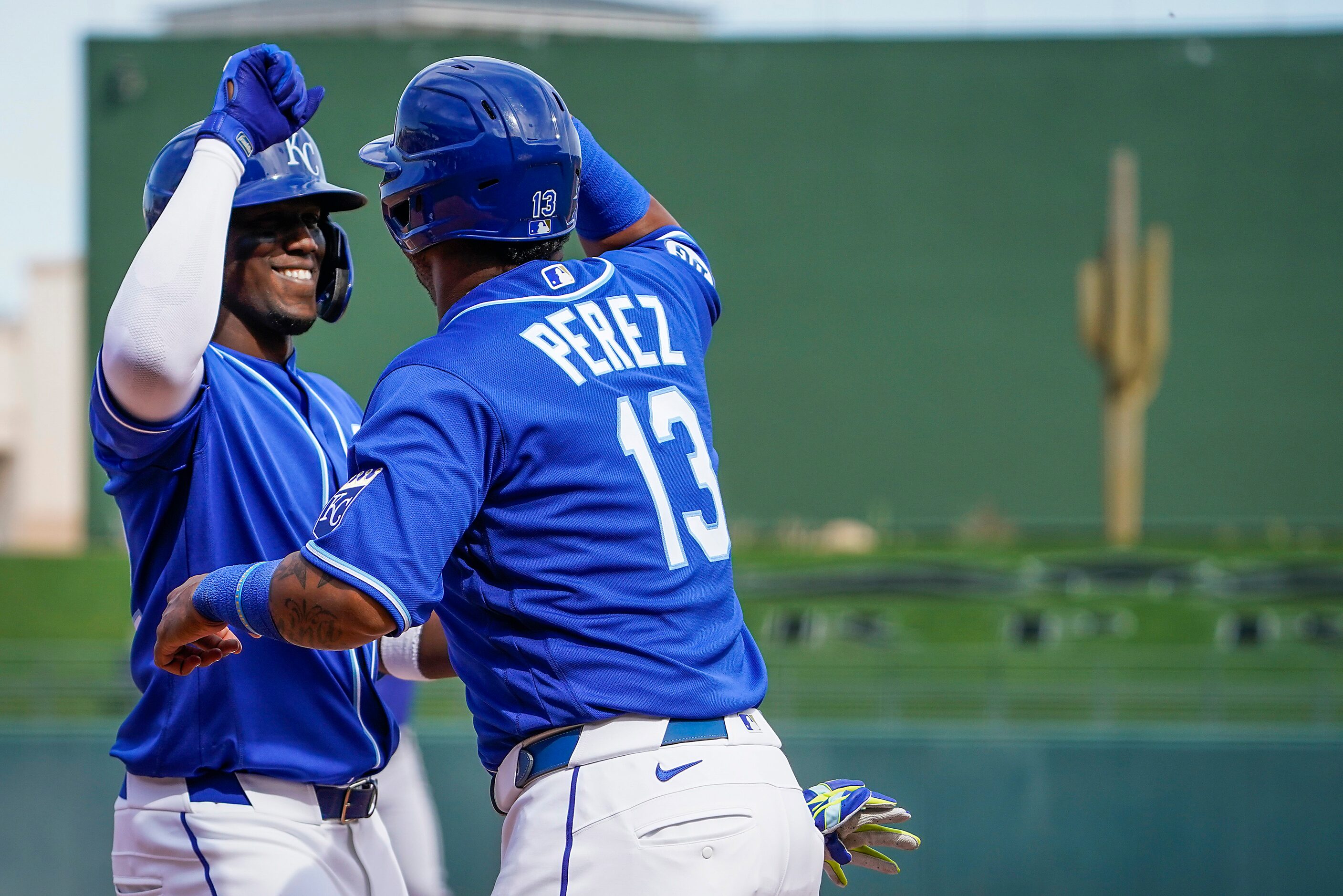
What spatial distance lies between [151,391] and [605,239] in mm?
804

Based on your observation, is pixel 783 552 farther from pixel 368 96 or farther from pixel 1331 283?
pixel 1331 283

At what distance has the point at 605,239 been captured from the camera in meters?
2.36

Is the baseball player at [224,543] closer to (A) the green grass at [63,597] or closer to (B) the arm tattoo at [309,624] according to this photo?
(B) the arm tattoo at [309,624]

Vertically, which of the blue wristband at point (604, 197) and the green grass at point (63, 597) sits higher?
the blue wristband at point (604, 197)

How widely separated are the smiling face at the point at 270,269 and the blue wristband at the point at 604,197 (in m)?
0.55

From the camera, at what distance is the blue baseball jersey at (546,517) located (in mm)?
1616

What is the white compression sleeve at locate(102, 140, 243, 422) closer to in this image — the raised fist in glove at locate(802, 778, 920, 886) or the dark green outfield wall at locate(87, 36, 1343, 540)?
the raised fist in glove at locate(802, 778, 920, 886)

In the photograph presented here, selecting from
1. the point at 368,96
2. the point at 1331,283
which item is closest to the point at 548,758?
the point at 368,96

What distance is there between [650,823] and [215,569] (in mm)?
918

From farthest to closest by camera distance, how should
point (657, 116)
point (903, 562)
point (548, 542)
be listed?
point (657, 116)
point (903, 562)
point (548, 542)

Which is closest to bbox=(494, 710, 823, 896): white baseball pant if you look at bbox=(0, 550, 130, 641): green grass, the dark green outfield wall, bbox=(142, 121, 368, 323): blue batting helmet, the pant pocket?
the pant pocket

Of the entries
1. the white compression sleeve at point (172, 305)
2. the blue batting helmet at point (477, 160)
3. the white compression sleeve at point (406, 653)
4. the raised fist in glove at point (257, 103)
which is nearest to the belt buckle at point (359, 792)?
the white compression sleeve at point (406, 653)

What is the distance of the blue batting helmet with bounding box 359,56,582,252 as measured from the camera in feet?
6.19

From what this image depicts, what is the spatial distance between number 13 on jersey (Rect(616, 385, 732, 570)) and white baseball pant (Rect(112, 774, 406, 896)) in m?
0.87
